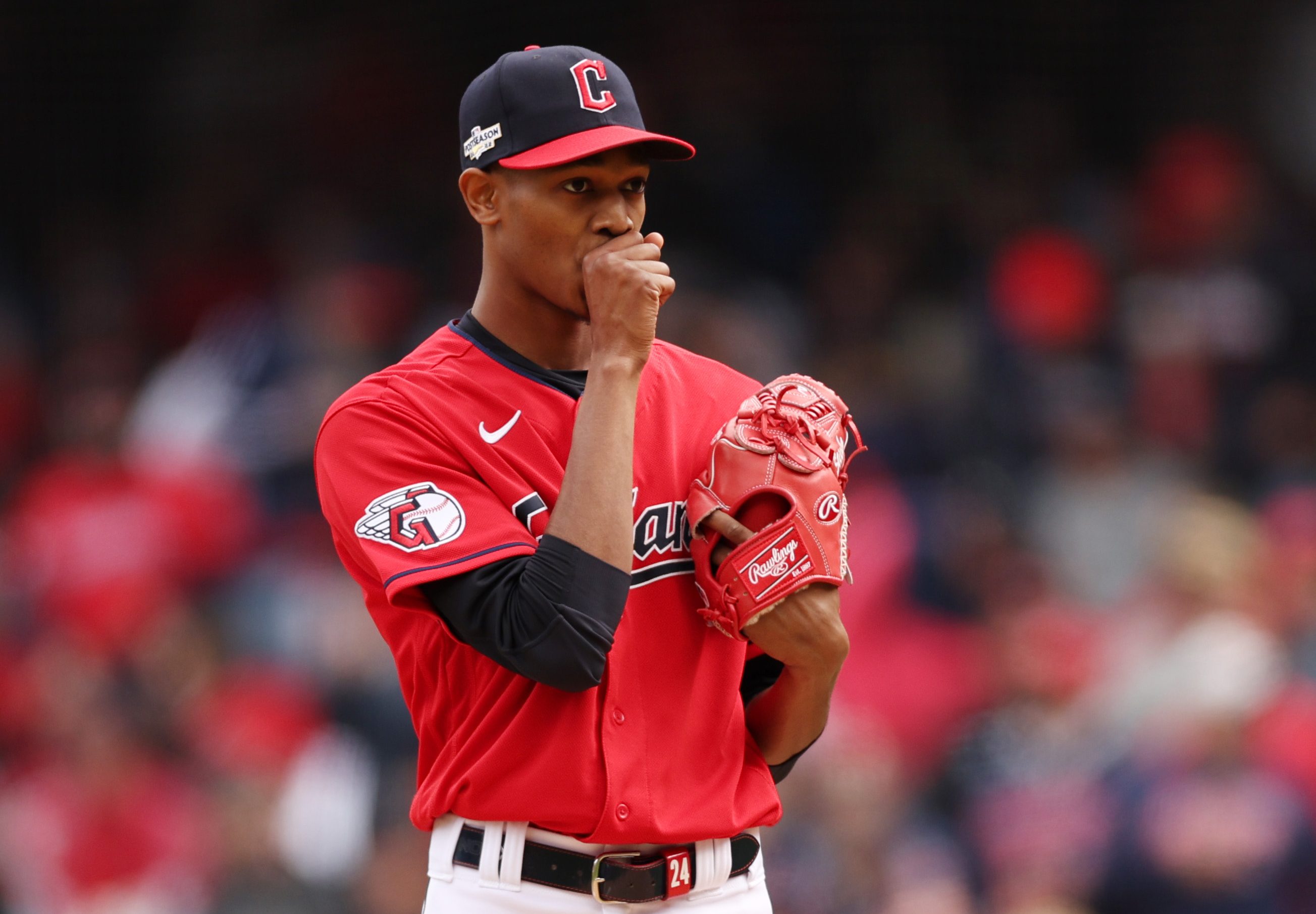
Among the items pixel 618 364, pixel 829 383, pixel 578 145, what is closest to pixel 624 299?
pixel 618 364

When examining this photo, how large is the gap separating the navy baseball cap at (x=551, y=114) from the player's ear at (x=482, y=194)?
16mm

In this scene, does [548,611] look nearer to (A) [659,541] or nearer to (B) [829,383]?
(A) [659,541]

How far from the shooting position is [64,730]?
20.1ft

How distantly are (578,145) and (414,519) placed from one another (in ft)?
1.76

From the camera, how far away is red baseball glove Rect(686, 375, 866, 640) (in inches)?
87.8

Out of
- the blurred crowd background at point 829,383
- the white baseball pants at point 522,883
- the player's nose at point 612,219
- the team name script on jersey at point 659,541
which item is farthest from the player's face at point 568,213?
the blurred crowd background at point 829,383

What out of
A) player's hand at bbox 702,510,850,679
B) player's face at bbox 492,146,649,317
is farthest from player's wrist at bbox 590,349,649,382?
player's hand at bbox 702,510,850,679

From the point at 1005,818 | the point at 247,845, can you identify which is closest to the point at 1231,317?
the point at 1005,818

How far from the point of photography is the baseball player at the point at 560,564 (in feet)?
7.01

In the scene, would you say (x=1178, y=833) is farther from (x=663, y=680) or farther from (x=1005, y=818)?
(x=663, y=680)

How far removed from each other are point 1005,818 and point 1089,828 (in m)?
0.26

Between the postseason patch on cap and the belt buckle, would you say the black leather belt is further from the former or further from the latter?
the postseason patch on cap

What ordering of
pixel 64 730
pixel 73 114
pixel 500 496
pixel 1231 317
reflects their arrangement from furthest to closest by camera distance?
pixel 73 114
pixel 1231 317
pixel 64 730
pixel 500 496

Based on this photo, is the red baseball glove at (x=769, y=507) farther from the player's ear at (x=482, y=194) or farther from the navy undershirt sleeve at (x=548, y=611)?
the player's ear at (x=482, y=194)
